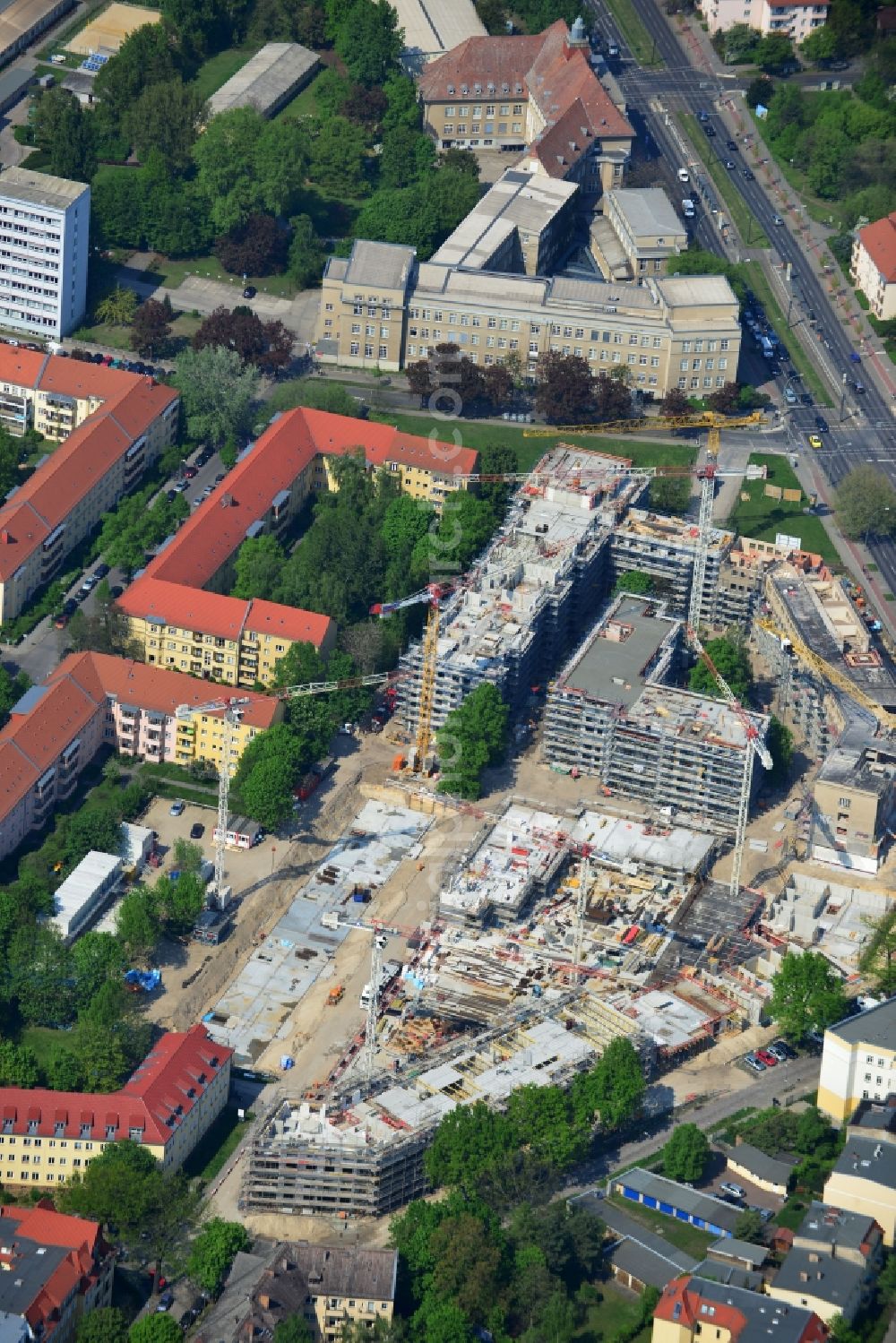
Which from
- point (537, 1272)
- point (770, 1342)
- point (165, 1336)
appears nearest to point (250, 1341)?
point (165, 1336)

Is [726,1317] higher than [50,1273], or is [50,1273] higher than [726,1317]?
[50,1273]

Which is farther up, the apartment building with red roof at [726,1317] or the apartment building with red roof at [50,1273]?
the apartment building with red roof at [50,1273]

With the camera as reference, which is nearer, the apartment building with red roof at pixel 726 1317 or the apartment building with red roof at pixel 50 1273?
the apartment building with red roof at pixel 726 1317

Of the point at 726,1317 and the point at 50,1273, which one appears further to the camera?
the point at 50,1273

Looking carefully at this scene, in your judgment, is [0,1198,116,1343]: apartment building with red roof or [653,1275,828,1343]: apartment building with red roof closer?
[653,1275,828,1343]: apartment building with red roof

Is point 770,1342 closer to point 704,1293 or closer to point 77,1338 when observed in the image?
point 704,1293
